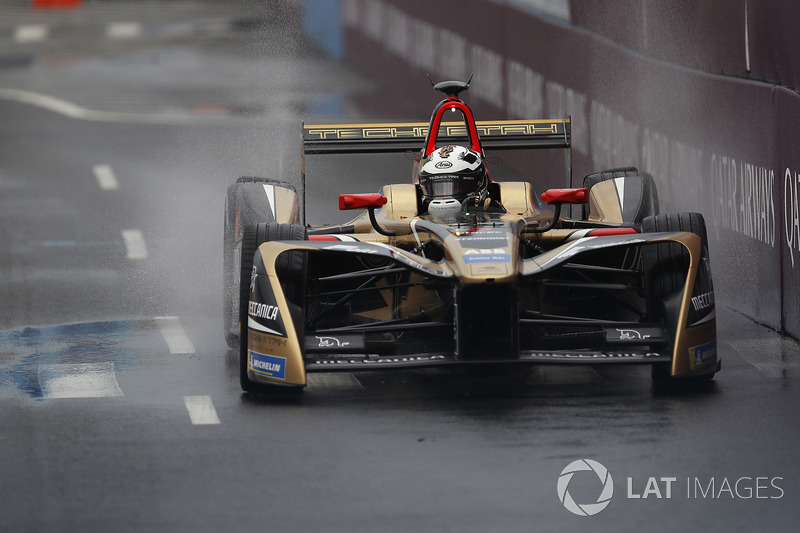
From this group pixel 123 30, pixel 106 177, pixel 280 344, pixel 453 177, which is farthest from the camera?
pixel 123 30

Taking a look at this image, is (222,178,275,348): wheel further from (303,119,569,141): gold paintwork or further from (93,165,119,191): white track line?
(93,165,119,191): white track line

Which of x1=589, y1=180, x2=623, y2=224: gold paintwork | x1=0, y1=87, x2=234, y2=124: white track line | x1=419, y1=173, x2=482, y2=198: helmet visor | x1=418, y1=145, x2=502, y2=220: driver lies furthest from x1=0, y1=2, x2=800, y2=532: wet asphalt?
x1=0, y1=87, x2=234, y2=124: white track line

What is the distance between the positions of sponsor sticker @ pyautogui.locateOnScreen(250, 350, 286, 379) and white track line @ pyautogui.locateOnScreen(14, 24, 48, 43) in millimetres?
28590

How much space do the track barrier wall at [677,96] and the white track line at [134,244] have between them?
4817 millimetres

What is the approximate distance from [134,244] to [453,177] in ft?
19.4

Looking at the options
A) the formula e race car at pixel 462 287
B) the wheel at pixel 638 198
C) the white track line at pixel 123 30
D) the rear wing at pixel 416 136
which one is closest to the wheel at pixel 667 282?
the formula e race car at pixel 462 287

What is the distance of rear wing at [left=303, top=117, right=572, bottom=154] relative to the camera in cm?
1261

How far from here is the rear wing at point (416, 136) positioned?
12609 millimetres

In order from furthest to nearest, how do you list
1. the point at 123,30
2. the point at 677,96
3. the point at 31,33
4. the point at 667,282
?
the point at 123,30 → the point at 31,33 → the point at 677,96 → the point at 667,282

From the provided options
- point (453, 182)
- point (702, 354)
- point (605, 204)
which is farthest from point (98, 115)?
point (702, 354)

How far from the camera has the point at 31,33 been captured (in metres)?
38.2

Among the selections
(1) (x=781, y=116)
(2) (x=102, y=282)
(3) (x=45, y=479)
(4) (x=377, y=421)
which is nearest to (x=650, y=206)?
(1) (x=781, y=116)

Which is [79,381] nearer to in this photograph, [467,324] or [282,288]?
[282,288]

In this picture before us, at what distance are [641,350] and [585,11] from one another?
8.83 meters
